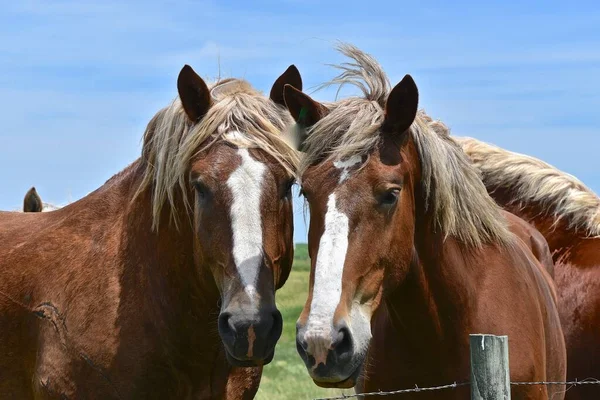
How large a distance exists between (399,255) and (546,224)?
2.99 meters

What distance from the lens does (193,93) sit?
4.32 metres

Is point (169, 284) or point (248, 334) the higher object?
point (169, 284)

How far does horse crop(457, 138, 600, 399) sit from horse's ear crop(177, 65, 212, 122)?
2.96 m

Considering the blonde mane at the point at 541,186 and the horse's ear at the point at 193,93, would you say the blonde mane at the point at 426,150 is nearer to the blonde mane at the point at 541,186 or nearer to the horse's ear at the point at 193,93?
the horse's ear at the point at 193,93

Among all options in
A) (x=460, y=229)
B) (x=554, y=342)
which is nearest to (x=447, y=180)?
(x=460, y=229)

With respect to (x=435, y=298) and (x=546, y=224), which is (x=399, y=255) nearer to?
(x=435, y=298)

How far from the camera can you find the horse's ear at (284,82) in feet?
15.0

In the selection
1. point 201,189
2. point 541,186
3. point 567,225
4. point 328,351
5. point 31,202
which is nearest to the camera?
point 328,351

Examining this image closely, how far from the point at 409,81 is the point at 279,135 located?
27.6 inches

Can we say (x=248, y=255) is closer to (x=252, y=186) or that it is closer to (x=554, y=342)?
(x=252, y=186)

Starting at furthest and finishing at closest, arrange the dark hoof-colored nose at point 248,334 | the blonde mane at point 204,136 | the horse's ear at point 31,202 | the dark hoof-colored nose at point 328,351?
1. the horse's ear at point 31,202
2. the blonde mane at point 204,136
3. the dark hoof-colored nose at point 248,334
4. the dark hoof-colored nose at point 328,351

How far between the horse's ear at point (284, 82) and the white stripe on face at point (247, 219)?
2.12 feet

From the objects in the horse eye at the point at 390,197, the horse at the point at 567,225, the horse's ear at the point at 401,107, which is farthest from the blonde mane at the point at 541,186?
the horse eye at the point at 390,197

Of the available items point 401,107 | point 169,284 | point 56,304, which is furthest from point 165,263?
point 401,107
